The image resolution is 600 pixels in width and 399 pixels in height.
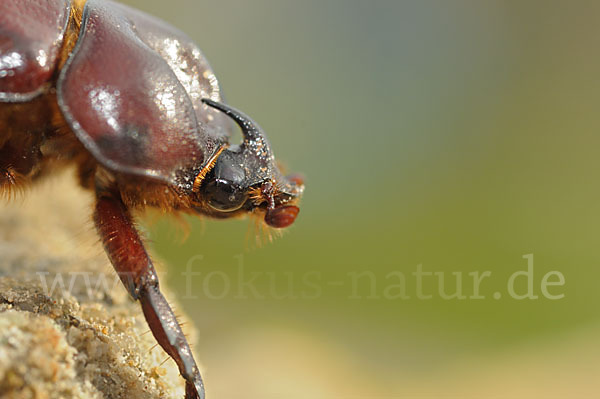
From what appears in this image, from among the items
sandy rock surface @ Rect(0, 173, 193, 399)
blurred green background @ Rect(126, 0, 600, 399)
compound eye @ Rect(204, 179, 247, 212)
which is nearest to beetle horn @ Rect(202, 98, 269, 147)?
compound eye @ Rect(204, 179, 247, 212)

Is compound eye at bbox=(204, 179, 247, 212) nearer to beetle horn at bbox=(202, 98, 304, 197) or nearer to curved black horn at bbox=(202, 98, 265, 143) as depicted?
beetle horn at bbox=(202, 98, 304, 197)

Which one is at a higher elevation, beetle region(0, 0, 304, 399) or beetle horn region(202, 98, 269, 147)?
beetle horn region(202, 98, 269, 147)

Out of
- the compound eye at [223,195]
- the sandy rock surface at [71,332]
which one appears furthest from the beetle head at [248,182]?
the sandy rock surface at [71,332]

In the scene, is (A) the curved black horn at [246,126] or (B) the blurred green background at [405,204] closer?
(A) the curved black horn at [246,126]

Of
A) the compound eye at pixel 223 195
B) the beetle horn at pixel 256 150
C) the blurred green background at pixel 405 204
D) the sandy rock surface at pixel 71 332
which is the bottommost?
the sandy rock surface at pixel 71 332

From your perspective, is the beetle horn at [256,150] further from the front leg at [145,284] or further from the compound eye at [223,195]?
the front leg at [145,284]

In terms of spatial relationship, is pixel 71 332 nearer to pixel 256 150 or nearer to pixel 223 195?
pixel 223 195
